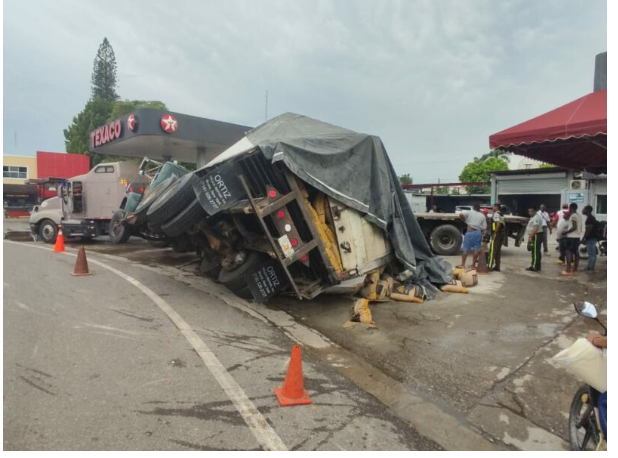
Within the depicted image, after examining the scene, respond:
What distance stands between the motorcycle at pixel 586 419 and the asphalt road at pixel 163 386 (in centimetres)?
103

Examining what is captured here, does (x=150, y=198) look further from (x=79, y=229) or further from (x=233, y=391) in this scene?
(x=79, y=229)

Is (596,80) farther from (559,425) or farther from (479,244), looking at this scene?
(559,425)

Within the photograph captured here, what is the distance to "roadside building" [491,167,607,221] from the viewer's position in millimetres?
25234

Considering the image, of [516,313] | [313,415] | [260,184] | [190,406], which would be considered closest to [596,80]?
[516,313]

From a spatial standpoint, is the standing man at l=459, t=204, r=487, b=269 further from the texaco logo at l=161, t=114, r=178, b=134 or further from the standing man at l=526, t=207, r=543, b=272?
the texaco logo at l=161, t=114, r=178, b=134

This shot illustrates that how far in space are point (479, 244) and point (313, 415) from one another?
7842mm

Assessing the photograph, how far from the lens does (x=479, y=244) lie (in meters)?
9.73

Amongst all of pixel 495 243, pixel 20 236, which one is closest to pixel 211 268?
pixel 495 243

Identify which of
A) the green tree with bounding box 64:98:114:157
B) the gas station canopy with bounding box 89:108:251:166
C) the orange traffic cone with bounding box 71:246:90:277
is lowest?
the orange traffic cone with bounding box 71:246:90:277

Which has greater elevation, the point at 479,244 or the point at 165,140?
the point at 165,140

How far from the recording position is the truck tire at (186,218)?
20.1 ft

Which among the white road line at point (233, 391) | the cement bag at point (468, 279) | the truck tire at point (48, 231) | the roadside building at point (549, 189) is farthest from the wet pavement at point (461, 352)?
the roadside building at point (549, 189)

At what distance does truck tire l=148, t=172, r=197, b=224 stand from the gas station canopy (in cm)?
1248

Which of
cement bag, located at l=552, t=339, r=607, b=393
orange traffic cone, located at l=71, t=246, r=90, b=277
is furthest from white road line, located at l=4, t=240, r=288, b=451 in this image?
orange traffic cone, located at l=71, t=246, r=90, b=277
